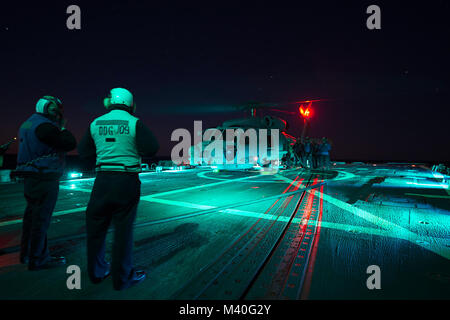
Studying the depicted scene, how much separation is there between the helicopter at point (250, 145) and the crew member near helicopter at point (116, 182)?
17.6m

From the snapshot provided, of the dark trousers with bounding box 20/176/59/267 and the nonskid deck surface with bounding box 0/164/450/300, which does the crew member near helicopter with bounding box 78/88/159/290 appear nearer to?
the nonskid deck surface with bounding box 0/164/450/300

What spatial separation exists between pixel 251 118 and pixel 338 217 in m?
19.3

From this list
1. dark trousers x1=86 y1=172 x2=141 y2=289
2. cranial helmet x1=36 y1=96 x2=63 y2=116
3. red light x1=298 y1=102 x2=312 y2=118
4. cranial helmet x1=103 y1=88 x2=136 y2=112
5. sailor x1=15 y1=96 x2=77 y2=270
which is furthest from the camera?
red light x1=298 y1=102 x2=312 y2=118

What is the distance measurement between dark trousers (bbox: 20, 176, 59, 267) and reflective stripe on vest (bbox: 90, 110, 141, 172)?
956 millimetres

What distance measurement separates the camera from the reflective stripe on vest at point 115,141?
214 cm

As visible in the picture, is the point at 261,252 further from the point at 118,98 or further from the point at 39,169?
the point at 39,169

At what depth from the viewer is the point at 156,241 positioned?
346 cm

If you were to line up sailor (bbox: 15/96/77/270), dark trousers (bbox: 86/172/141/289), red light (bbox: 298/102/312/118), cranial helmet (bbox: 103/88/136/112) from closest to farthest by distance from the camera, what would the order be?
dark trousers (bbox: 86/172/141/289)
cranial helmet (bbox: 103/88/136/112)
sailor (bbox: 15/96/77/270)
red light (bbox: 298/102/312/118)

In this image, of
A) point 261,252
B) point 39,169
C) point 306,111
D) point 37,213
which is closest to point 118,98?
point 39,169

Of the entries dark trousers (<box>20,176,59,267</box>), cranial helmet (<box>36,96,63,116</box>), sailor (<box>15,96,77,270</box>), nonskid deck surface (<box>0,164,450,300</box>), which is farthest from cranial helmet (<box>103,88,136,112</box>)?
nonskid deck surface (<box>0,164,450,300</box>)

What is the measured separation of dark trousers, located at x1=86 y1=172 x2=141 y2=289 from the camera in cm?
210

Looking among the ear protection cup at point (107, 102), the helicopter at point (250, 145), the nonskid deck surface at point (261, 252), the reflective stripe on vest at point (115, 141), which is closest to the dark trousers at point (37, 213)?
the nonskid deck surface at point (261, 252)
